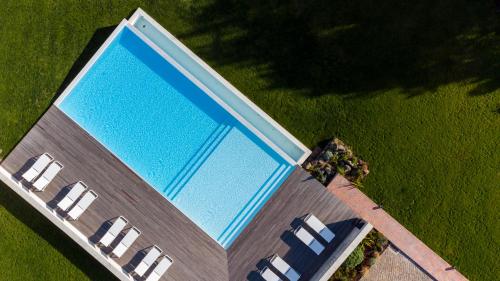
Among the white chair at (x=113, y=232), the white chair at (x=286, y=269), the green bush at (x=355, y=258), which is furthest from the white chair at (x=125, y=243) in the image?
the green bush at (x=355, y=258)

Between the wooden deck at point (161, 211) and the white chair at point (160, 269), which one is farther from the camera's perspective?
the wooden deck at point (161, 211)

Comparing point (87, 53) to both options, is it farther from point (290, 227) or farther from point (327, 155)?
point (290, 227)

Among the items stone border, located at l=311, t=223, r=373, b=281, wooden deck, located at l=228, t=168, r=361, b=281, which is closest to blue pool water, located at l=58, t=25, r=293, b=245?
wooden deck, located at l=228, t=168, r=361, b=281

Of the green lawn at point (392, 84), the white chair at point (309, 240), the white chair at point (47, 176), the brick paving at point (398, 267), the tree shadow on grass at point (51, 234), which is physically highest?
the green lawn at point (392, 84)

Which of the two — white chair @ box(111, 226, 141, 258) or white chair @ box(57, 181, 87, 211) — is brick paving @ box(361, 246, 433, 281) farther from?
white chair @ box(57, 181, 87, 211)

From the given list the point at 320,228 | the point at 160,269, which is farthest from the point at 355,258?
the point at 160,269

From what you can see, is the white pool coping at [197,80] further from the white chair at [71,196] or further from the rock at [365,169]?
the white chair at [71,196]

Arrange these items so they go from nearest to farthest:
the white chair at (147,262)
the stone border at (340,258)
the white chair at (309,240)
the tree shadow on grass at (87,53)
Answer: the stone border at (340,258)
the white chair at (309,240)
the white chair at (147,262)
the tree shadow on grass at (87,53)
